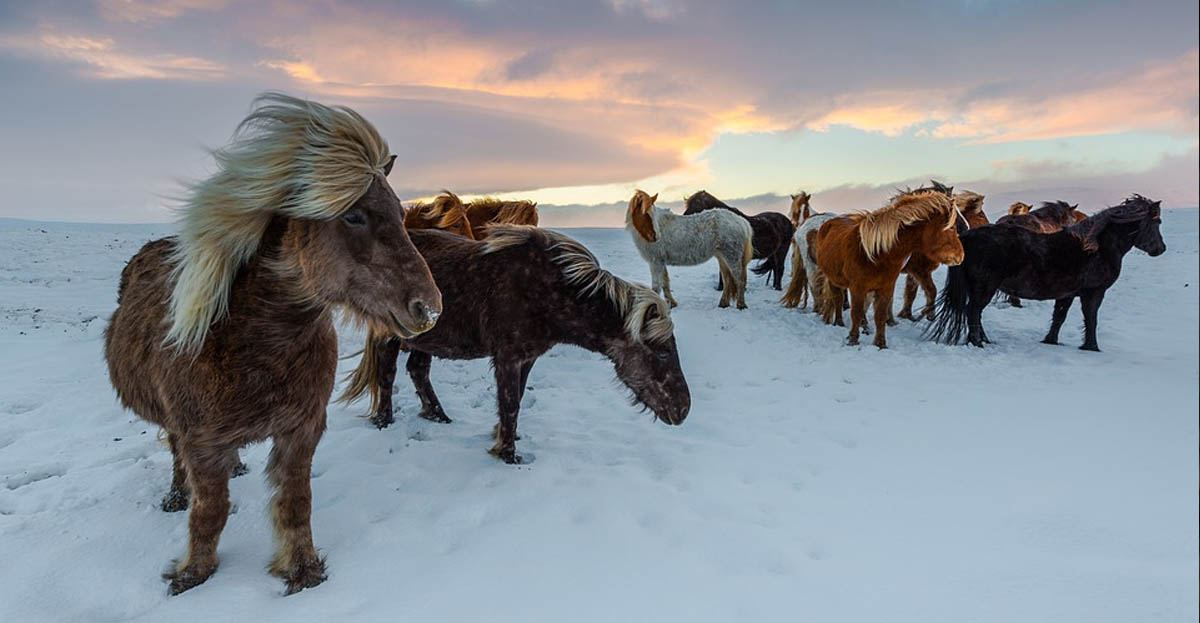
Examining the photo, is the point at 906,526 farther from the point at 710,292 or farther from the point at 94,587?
the point at 710,292

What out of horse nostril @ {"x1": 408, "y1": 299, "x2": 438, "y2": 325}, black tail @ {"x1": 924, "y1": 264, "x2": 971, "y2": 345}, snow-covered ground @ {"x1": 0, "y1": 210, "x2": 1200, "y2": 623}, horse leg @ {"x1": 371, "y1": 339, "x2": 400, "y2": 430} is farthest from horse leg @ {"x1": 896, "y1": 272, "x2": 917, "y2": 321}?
horse nostril @ {"x1": 408, "y1": 299, "x2": 438, "y2": 325}

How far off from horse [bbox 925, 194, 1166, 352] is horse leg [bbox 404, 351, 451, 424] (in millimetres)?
7327

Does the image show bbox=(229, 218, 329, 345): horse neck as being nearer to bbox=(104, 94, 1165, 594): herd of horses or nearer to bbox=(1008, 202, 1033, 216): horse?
bbox=(104, 94, 1165, 594): herd of horses

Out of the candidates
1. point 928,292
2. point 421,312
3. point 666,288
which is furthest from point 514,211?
point 928,292

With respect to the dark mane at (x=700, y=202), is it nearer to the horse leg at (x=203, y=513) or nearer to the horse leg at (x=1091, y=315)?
the horse leg at (x=1091, y=315)

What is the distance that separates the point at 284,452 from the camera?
2.54 metres

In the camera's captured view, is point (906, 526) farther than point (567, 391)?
No

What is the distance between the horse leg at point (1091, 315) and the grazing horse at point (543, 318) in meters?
7.19

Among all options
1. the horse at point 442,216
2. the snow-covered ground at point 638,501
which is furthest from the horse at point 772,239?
the horse at point 442,216

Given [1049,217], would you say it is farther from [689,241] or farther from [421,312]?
[421,312]

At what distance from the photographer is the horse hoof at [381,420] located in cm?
455

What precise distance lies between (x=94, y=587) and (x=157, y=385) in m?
1.08

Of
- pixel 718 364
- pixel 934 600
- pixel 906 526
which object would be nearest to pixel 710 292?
pixel 718 364

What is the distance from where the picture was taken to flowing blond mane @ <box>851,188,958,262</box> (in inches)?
290
